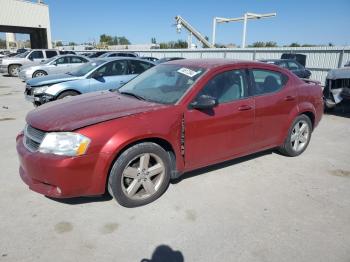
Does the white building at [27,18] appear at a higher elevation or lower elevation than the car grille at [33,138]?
higher

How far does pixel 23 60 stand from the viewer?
64.4 ft

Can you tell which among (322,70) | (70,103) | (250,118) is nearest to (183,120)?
(250,118)

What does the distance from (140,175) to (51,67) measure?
13.6 m

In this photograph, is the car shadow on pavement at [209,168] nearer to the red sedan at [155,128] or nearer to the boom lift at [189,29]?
the red sedan at [155,128]

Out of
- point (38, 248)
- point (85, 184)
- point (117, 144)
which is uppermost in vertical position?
point (117, 144)

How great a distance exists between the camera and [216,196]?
3656mm

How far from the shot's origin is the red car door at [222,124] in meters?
3.60

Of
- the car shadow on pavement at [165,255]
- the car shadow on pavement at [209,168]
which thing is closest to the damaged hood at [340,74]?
the car shadow on pavement at [209,168]

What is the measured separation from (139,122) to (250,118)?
1695 mm

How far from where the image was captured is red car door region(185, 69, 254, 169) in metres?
3.60

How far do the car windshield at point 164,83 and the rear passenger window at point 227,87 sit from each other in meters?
0.21

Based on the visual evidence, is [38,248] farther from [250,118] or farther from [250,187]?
[250,118]

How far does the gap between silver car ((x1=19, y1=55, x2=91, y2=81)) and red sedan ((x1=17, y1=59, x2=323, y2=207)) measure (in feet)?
38.5

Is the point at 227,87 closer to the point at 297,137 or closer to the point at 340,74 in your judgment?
the point at 297,137
